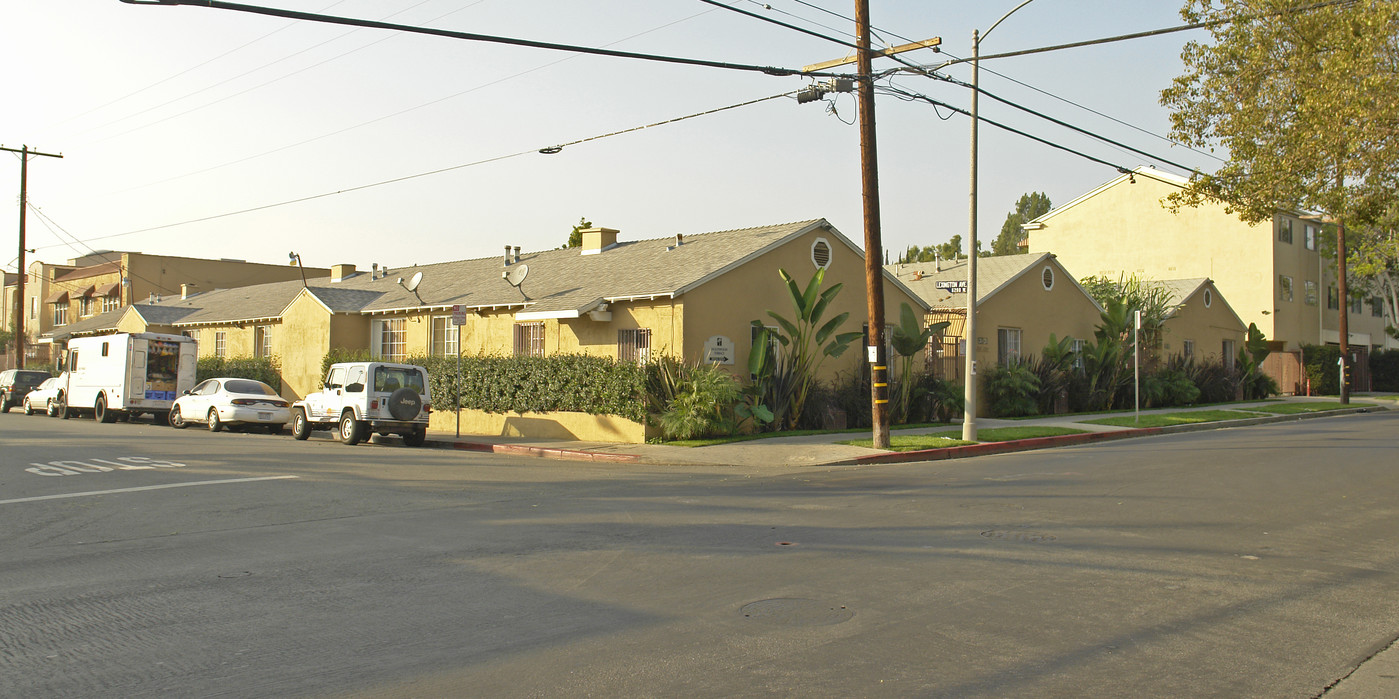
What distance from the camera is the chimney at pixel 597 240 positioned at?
29.0m

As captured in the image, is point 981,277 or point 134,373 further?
point 981,277

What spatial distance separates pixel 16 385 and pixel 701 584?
42019 mm

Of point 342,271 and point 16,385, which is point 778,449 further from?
point 16,385

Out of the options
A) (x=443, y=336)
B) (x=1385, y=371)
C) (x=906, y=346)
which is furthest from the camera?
(x=1385, y=371)

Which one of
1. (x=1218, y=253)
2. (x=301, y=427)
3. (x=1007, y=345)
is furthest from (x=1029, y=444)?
(x=1218, y=253)

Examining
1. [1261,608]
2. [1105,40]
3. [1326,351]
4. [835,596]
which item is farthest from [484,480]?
[1326,351]

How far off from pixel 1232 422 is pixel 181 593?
2770 centimetres

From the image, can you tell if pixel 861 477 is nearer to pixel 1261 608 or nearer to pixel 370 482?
pixel 370 482

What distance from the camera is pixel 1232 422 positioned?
2775 centimetres

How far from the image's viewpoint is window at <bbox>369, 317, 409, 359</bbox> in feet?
98.1

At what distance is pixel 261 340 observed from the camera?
35.1 meters

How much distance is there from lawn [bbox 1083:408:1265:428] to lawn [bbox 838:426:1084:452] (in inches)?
120

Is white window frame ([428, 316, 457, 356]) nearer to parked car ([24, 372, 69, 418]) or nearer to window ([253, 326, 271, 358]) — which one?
window ([253, 326, 271, 358])

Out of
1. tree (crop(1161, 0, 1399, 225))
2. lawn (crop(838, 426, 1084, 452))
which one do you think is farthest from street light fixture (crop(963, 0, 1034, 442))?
tree (crop(1161, 0, 1399, 225))
